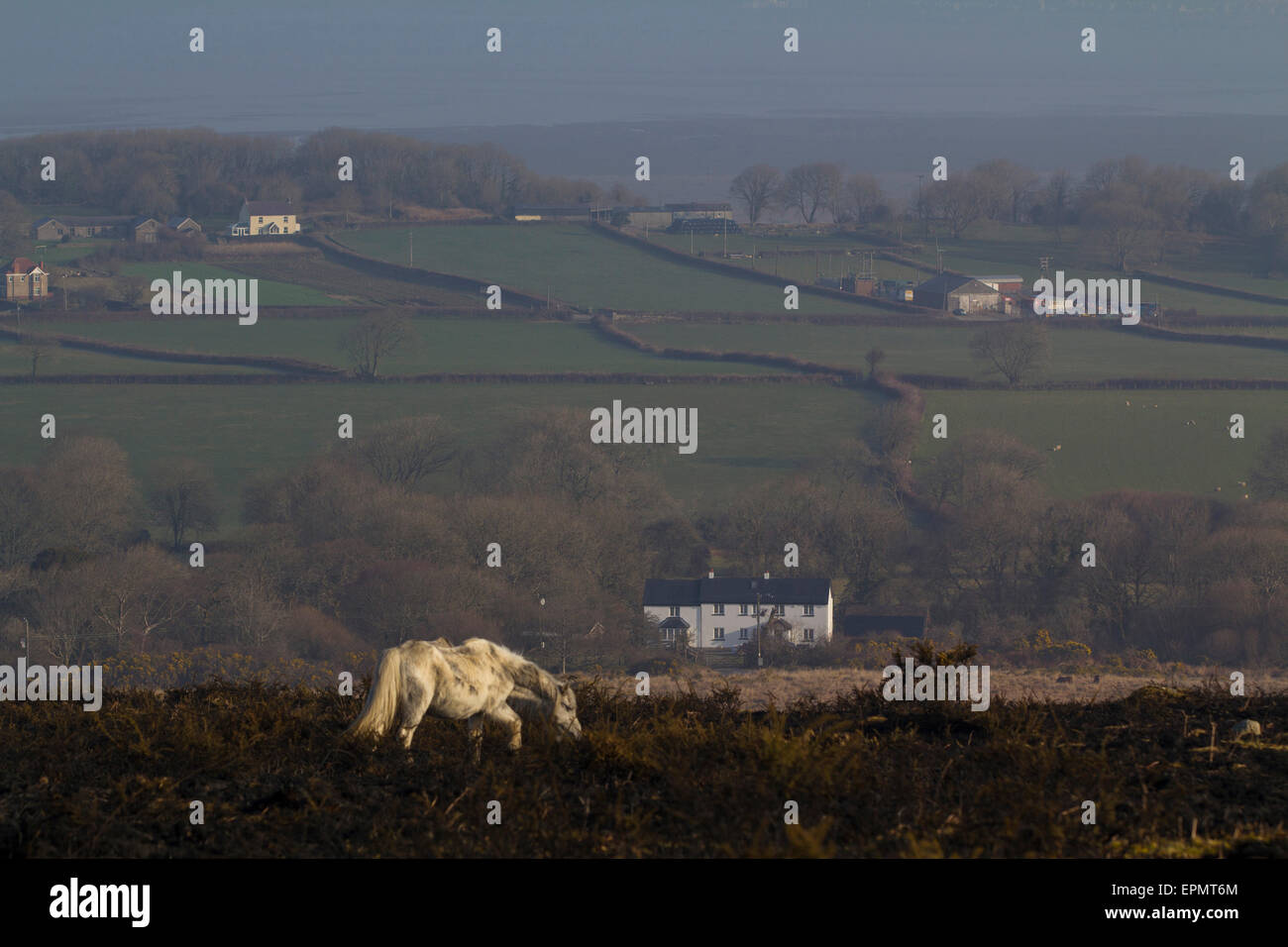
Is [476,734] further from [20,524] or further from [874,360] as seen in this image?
[874,360]

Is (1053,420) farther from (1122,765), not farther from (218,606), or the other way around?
(1122,765)

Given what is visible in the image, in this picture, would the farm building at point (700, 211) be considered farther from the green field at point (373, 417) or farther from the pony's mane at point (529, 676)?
the pony's mane at point (529, 676)

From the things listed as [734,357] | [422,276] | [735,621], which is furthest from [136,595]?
[422,276]

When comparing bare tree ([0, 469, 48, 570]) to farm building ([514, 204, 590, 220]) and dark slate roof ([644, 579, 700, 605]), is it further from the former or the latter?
farm building ([514, 204, 590, 220])

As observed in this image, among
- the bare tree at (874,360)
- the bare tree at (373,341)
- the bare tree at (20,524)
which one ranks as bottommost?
the bare tree at (20,524)

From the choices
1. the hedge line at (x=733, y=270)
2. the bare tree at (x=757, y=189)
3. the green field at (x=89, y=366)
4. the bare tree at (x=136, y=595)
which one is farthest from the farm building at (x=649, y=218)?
the bare tree at (x=136, y=595)

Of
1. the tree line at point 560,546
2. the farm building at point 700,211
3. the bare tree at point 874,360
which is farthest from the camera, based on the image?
the farm building at point 700,211
